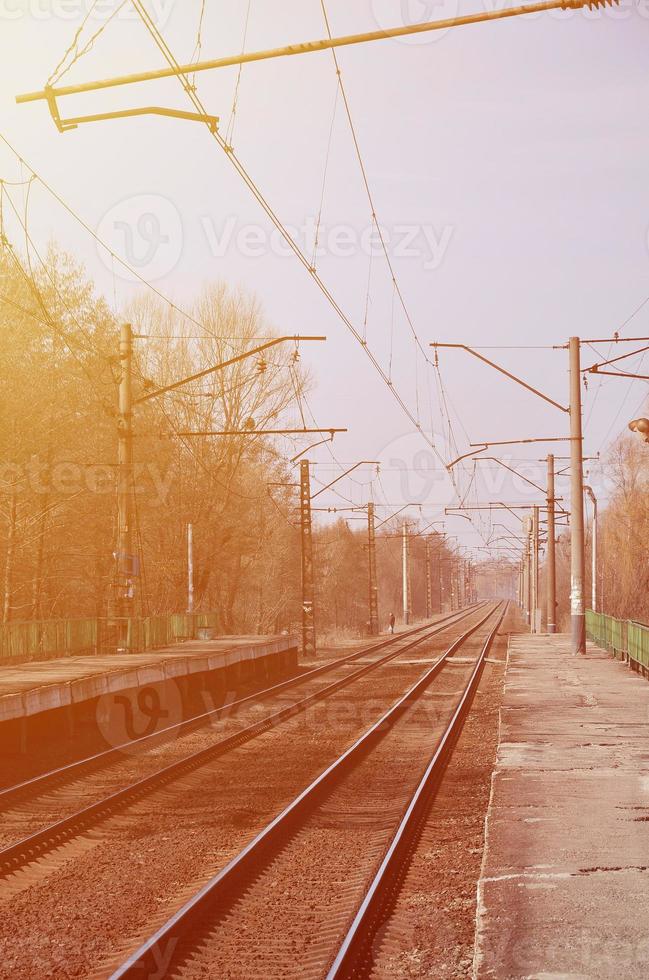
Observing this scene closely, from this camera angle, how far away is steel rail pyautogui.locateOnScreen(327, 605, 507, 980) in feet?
22.0

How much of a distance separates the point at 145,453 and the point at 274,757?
28315 millimetres

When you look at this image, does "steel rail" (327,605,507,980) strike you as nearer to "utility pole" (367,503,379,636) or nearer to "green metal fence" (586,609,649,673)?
"green metal fence" (586,609,649,673)

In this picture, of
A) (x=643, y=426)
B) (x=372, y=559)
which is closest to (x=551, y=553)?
(x=372, y=559)

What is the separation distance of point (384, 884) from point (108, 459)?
29.9 metres

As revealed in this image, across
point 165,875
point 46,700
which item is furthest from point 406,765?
point 165,875

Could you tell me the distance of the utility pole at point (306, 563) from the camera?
1689 inches

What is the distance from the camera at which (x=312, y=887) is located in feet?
28.6

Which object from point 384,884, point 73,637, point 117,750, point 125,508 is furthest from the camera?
point 73,637

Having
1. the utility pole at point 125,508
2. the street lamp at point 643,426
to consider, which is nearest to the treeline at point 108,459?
the utility pole at point 125,508

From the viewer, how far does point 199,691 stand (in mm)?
27375

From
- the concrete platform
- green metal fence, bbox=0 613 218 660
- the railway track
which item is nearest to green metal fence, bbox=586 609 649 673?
the concrete platform

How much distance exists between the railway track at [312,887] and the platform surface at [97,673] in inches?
177

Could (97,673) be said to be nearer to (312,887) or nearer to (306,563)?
(312,887)

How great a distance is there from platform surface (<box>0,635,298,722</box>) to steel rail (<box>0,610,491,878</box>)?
2.26 meters
